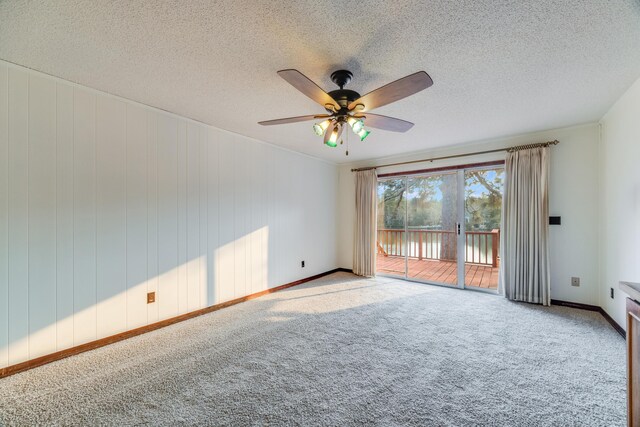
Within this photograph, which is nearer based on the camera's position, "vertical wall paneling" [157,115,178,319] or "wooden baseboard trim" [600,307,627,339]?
"wooden baseboard trim" [600,307,627,339]

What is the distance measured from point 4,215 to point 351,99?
278cm

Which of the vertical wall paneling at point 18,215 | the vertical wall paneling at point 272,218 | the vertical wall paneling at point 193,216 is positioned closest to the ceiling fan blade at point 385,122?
the vertical wall paneling at point 193,216

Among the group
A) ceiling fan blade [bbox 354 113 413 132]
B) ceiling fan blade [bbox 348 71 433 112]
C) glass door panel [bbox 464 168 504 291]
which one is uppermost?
ceiling fan blade [bbox 348 71 433 112]

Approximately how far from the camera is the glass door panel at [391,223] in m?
5.06

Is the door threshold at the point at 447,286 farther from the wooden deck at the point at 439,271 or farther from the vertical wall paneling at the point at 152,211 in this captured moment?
the vertical wall paneling at the point at 152,211

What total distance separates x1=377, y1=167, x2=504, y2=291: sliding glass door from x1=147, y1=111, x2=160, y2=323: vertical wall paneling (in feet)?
12.6

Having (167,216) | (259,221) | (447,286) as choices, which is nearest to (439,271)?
(447,286)

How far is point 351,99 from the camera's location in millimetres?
2072

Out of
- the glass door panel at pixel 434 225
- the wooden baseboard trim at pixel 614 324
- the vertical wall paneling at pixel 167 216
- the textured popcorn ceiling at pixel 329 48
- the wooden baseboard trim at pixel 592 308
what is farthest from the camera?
the glass door panel at pixel 434 225

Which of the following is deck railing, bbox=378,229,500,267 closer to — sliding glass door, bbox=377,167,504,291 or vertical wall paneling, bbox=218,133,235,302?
sliding glass door, bbox=377,167,504,291

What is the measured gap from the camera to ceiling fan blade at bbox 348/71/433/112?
159 cm

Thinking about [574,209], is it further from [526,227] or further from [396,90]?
[396,90]

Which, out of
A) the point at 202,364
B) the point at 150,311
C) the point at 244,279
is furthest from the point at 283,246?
the point at 202,364

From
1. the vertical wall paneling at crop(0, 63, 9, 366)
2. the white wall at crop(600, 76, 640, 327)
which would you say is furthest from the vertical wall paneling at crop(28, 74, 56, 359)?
the white wall at crop(600, 76, 640, 327)
